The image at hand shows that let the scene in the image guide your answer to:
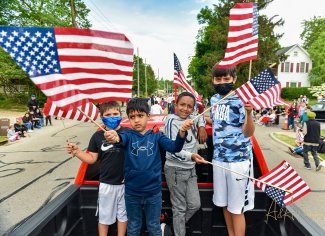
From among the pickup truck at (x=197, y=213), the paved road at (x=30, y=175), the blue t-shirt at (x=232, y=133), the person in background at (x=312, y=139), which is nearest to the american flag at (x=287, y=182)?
the pickup truck at (x=197, y=213)

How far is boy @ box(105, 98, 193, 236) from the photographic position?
93.0 inches

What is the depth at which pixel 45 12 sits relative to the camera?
2611cm

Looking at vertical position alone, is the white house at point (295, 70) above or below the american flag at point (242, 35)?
above

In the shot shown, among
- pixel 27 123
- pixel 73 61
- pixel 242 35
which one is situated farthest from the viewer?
pixel 27 123

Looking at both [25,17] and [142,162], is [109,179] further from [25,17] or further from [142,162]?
[25,17]

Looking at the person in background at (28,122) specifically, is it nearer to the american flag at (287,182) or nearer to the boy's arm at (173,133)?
the boy's arm at (173,133)

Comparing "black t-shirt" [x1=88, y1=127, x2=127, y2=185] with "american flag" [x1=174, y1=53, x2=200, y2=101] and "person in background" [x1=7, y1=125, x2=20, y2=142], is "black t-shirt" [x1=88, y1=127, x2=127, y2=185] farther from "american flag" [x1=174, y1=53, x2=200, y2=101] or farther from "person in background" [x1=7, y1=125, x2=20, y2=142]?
"person in background" [x1=7, y1=125, x2=20, y2=142]

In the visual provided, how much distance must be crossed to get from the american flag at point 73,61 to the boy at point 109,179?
0.29m

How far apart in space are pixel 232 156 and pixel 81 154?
1.45m

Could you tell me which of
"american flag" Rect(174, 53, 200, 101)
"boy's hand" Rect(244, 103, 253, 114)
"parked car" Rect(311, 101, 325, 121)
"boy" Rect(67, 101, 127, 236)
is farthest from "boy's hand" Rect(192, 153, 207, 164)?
"parked car" Rect(311, 101, 325, 121)

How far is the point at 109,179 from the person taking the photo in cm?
263

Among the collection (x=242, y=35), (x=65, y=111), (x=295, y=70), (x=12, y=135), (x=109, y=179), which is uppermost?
(x=295, y=70)

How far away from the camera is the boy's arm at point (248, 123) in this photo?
2.28m

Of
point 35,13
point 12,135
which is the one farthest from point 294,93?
point 12,135
